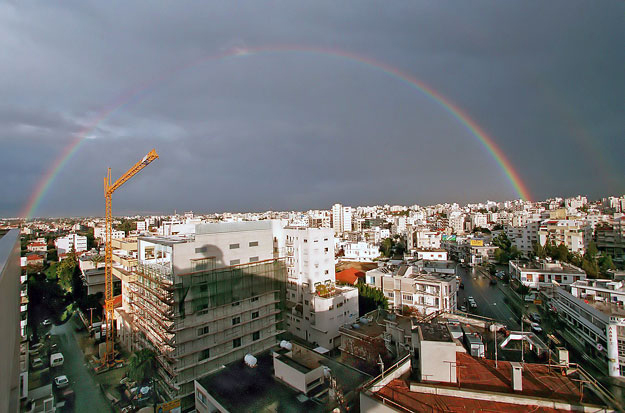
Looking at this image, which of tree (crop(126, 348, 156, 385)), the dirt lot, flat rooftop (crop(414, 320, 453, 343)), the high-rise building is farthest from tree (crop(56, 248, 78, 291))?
flat rooftop (crop(414, 320, 453, 343))

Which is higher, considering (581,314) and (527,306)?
(581,314)

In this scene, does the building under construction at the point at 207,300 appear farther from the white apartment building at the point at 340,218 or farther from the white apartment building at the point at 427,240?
the white apartment building at the point at 340,218

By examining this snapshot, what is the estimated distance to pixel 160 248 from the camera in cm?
1020

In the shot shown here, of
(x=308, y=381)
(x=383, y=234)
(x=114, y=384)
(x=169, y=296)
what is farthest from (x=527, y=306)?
(x=383, y=234)

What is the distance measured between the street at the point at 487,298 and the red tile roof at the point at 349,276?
6037mm

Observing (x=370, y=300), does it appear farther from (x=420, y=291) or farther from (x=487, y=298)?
(x=487, y=298)

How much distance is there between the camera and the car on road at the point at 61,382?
997cm

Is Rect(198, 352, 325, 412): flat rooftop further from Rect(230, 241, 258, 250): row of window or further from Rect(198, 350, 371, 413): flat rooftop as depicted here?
Rect(230, 241, 258, 250): row of window

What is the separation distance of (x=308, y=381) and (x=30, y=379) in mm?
10582

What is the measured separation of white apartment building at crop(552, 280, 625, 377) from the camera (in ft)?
31.5

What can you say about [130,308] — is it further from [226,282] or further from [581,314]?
[581,314]

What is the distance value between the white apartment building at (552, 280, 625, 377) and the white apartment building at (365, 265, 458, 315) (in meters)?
4.27

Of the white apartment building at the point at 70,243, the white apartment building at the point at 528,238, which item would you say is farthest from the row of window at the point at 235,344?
the white apartment building at the point at 70,243

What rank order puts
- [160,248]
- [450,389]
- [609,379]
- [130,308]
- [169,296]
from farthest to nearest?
1. [130,308]
2. [160,248]
3. [609,379]
4. [169,296]
5. [450,389]
